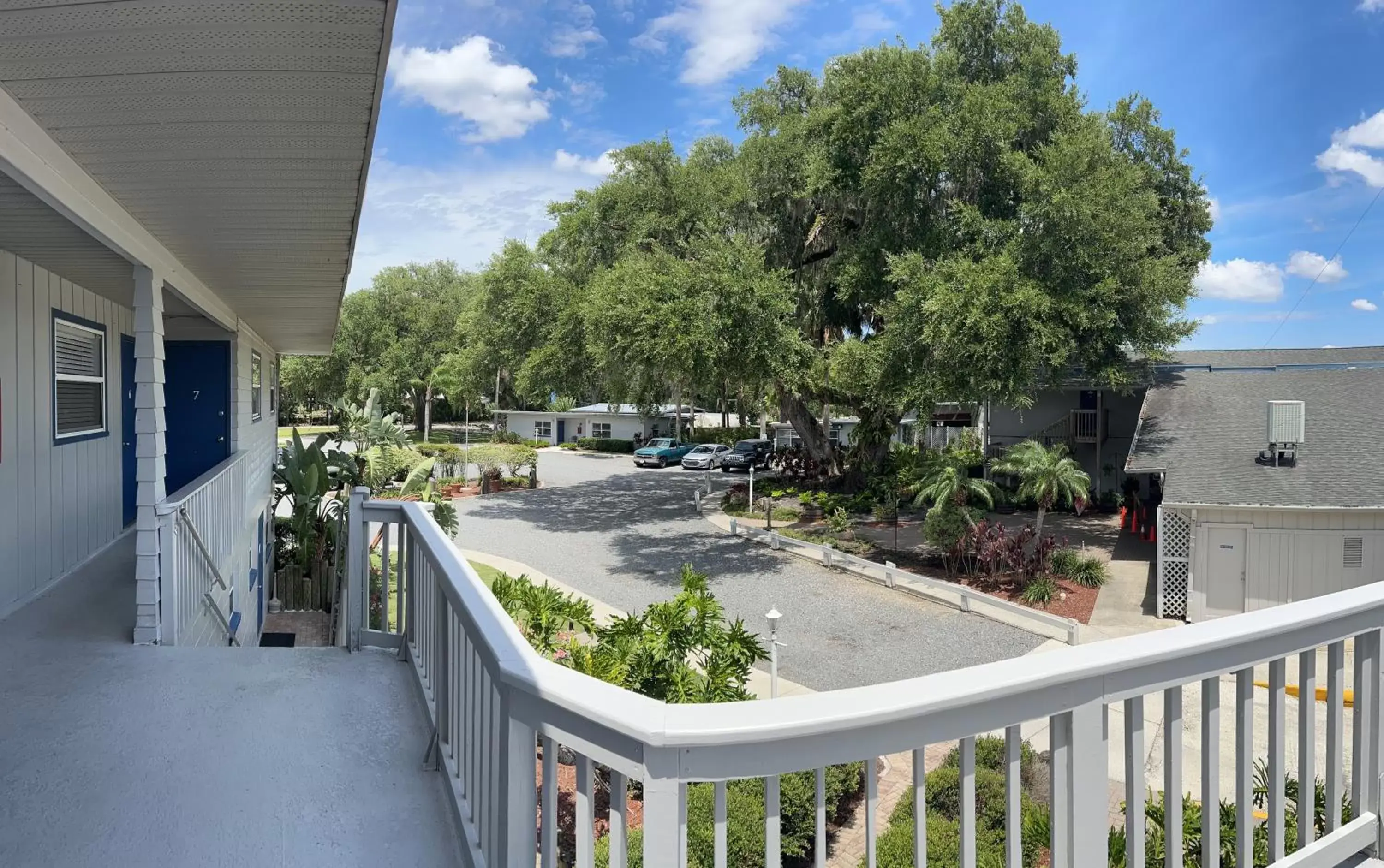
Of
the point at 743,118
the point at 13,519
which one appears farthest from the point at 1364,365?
the point at 13,519

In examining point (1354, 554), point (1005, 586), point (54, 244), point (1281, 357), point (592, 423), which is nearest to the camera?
point (54, 244)

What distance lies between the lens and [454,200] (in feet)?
119

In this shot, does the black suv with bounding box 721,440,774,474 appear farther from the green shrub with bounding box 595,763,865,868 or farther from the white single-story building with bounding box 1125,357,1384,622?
the green shrub with bounding box 595,763,865,868

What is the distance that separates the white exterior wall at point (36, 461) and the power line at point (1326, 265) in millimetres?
25043

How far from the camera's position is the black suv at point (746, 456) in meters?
33.5

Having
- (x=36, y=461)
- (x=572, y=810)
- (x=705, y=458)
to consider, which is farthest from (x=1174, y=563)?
(x=705, y=458)

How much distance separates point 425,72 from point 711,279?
6332mm

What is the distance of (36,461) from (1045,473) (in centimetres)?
1410

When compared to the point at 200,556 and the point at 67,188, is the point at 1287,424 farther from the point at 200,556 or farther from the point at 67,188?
the point at 67,188

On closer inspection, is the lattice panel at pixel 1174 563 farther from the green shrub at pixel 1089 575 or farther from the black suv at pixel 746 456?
the black suv at pixel 746 456

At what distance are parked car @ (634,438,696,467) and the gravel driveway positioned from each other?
27.4 feet

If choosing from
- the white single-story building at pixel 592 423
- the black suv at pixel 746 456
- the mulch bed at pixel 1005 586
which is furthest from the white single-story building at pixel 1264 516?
the white single-story building at pixel 592 423

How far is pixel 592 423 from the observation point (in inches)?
1772

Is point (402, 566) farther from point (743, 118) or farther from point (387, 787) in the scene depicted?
point (743, 118)
